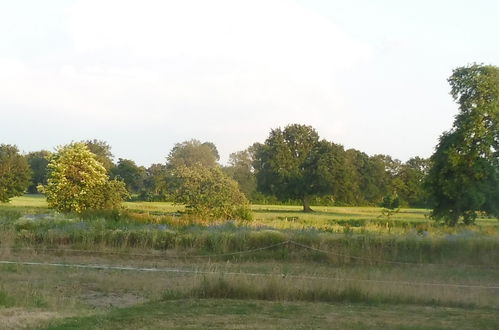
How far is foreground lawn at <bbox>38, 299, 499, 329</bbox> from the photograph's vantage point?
9.23m

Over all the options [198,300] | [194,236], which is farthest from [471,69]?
[198,300]

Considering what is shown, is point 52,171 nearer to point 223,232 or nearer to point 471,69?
point 223,232

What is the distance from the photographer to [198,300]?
39.5 feet

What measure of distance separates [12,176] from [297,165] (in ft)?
98.9

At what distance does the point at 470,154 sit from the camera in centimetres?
3328

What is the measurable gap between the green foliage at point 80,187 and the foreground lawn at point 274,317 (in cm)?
2950

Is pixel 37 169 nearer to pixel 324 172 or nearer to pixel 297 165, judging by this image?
pixel 297 165

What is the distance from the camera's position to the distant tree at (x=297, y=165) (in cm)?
6881

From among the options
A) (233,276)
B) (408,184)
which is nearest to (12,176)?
(408,184)

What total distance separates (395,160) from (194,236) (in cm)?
8146

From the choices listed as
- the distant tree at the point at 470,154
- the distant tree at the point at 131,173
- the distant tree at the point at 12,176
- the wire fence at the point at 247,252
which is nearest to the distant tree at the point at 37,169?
the distant tree at the point at 131,173

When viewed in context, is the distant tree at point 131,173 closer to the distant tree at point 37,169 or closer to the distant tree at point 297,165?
the distant tree at point 37,169

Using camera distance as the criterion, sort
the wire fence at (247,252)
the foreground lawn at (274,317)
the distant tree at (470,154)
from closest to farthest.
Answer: the foreground lawn at (274,317), the wire fence at (247,252), the distant tree at (470,154)

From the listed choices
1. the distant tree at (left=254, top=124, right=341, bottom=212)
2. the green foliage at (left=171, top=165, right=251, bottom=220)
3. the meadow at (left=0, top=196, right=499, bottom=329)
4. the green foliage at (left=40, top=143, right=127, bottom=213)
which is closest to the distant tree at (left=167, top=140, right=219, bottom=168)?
the distant tree at (left=254, top=124, right=341, bottom=212)
